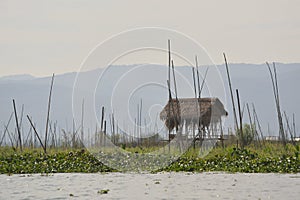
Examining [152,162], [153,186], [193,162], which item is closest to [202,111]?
[152,162]

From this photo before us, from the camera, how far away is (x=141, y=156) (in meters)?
15.2

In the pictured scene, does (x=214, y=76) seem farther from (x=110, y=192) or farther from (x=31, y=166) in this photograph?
(x=110, y=192)

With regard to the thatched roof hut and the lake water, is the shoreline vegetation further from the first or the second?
the thatched roof hut

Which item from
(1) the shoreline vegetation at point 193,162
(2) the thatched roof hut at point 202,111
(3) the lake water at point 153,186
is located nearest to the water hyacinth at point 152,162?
(1) the shoreline vegetation at point 193,162

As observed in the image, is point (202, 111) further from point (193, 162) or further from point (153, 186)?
point (153, 186)

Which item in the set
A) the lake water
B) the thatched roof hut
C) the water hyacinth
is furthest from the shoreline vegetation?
the thatched roof hut

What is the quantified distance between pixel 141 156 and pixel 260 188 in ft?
21.1

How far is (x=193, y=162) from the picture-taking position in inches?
533

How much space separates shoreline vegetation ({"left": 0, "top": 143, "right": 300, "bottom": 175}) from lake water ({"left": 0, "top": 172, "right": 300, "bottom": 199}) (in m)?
0.87

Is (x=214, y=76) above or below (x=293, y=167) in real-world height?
above

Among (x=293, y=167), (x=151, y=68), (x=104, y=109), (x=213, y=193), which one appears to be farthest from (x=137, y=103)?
(x=213, y=193)

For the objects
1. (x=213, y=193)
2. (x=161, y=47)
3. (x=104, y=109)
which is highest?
(x=161, y=47)

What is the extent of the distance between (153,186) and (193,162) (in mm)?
4115

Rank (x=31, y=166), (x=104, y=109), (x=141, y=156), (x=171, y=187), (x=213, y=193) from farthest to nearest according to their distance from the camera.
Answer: (x=104, y=109) → (x=141, y=156) → (x=31, y=166) → (x=171, y=187) → (x=213, y=193)
